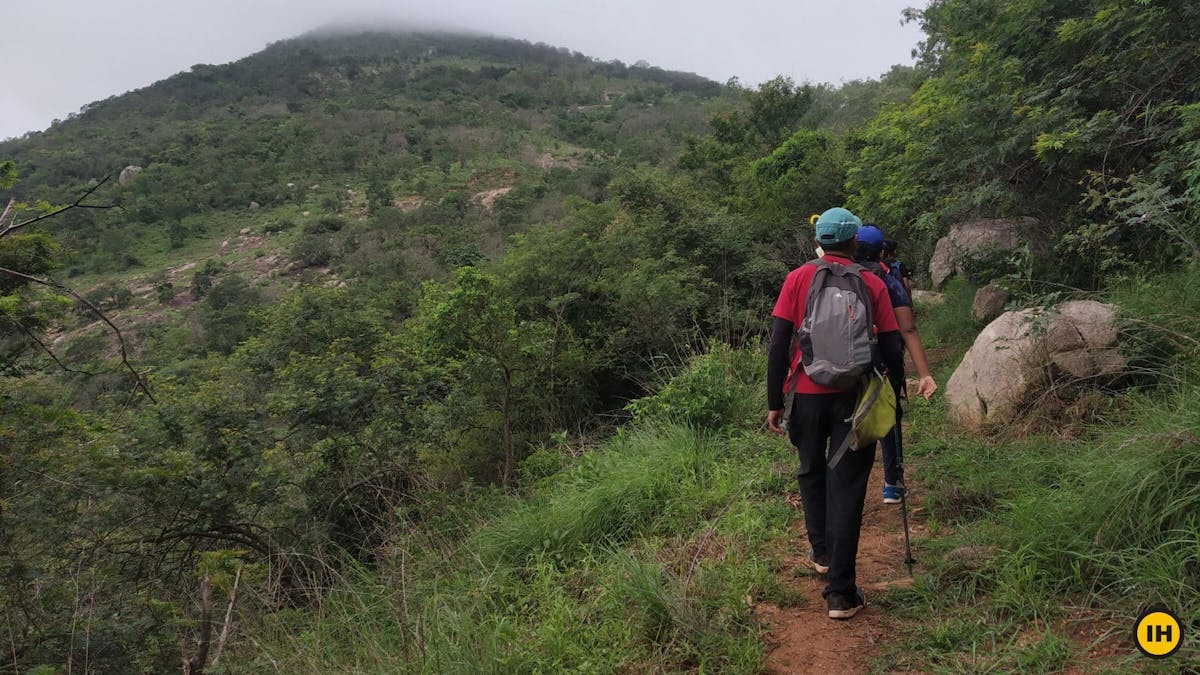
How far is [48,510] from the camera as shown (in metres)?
4.86

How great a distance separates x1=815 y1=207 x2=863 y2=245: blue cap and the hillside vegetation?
1362mm

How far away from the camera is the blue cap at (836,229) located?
2654 mm

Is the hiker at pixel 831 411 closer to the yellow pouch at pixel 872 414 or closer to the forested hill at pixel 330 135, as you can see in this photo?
the yellow pouch at pixel 872 414

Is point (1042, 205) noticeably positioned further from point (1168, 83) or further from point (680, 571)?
point (680, 571)

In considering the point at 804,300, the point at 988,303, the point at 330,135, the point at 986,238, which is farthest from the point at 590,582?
the point at 330,135

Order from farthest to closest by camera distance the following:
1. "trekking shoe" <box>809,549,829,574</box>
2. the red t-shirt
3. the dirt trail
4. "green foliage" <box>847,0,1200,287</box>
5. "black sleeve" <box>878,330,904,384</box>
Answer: "green foliage" <box>847,0,1200,287</box> < "trekking shoe" <box>809,549,829,574</box> < "black sleeve" <box>878,330,904,384</box> < the red t-shirt < the dirt trail

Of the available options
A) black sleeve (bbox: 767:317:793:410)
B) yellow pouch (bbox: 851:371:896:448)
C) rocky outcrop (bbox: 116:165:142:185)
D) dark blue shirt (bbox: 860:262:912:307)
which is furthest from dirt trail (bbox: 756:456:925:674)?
rocky outcrop (bbox: 116:165:142:185)

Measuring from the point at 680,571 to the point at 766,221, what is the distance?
11.8 metres

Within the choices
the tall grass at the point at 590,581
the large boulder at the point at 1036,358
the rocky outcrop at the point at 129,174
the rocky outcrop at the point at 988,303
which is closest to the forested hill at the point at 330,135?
the rocky outcrop at the point at 129,174

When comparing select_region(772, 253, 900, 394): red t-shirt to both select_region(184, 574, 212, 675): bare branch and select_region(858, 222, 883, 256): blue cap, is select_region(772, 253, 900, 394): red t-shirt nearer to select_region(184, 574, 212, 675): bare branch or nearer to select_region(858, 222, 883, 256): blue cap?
select_region(858, 222, 883, 256): blue cap

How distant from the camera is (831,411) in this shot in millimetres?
2600

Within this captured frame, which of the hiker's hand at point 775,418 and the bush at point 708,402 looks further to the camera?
the bush at point 708,402

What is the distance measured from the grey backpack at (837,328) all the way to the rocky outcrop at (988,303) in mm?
6031

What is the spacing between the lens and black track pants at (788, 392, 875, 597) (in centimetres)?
255
